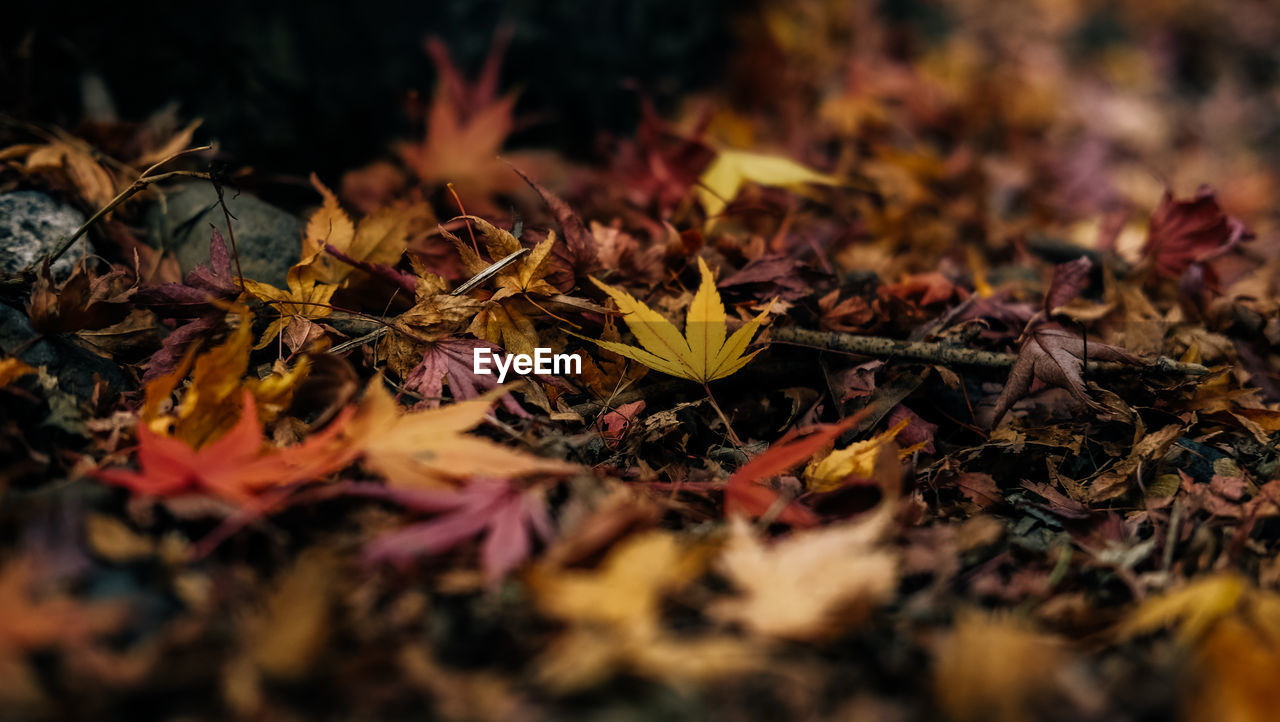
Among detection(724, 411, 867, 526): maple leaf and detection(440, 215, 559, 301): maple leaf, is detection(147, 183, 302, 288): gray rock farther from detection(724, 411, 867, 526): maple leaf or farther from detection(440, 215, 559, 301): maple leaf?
detection(724, 411, 867, 526): maple leaf

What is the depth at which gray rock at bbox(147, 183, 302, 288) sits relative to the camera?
106cm

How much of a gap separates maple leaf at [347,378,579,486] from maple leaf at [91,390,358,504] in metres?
0.03

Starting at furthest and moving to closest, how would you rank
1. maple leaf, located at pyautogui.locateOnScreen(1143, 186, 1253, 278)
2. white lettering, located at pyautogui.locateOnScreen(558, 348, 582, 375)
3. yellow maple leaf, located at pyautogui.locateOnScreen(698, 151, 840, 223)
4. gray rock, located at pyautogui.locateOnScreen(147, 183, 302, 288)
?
yellow maple leaf, located at pyautogui.locateOnScreen(698, 151, 840, 223)
maple leaf, located at pyautogui.locateOnScreen(1143, 186, 1253, 278)
gray rock, located at pyautogui.locateOnScreen(147, 183, 302, 288)
white lettering, located at pyautogui.locateOnScreen(558, 348, 582, 375)

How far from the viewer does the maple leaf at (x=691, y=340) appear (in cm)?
86

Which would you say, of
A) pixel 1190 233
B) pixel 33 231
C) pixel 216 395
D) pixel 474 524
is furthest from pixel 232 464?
pixel 1190 233

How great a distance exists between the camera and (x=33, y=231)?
0.98 meters

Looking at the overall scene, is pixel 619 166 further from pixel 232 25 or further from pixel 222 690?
pixel 222 690

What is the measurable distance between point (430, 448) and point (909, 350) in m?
0.63

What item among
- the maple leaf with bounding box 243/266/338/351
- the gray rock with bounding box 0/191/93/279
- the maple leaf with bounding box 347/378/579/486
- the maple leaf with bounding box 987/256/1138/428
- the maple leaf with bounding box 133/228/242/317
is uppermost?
the gray rock with bounding box 0/191/93/279

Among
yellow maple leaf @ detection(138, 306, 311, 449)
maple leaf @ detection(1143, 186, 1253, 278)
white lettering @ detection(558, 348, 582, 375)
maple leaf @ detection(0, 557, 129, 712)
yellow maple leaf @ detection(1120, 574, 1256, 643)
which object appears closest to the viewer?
maple leaf @ detection(0, 557, 129, 712)

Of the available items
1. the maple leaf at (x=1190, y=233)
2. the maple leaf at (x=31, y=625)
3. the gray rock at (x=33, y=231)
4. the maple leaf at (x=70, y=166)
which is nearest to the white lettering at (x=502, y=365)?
the maple leaf at (x=31, y=625)

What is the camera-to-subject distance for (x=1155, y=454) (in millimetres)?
892

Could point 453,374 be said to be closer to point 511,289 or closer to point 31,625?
point 511,289

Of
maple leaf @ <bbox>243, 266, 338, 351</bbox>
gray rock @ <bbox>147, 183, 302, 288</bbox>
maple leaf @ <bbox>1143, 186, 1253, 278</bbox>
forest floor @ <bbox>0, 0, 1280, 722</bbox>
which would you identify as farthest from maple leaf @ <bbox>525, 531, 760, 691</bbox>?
maple leaf @ <bbox>1143, 186, 1253, 278</bbox>
